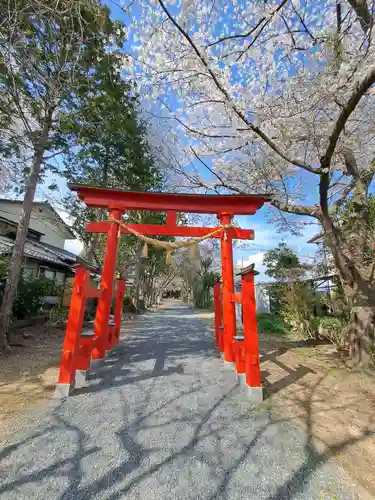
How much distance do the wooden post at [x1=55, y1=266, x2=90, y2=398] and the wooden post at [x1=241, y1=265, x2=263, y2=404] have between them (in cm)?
232

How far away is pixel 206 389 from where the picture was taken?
3.48 metres

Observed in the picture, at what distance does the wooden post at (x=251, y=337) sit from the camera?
10.3 ft

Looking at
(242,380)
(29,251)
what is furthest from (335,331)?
(29,251)

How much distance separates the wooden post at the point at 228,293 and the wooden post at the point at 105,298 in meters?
2.21

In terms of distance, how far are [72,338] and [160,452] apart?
189cm

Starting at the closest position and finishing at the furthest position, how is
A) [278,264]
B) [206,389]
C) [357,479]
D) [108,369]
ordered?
[357,479] < [206,389] < [108,369] < [278,264]

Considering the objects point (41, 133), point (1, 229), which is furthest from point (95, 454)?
point (1, 229)

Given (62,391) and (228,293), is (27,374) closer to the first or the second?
(62,391)

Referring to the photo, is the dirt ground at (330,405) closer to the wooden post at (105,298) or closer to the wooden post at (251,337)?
the wooden post at (251,337)

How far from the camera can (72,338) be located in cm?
327

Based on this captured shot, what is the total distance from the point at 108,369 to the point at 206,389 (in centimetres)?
185

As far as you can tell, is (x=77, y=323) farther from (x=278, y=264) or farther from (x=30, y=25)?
(x=278, y=264)

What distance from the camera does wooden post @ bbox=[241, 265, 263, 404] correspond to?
3.15m

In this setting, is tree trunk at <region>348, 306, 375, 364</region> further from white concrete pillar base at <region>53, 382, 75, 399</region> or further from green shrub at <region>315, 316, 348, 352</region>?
white concrete pillar base at <region>53, 382, 75, 399</region>
